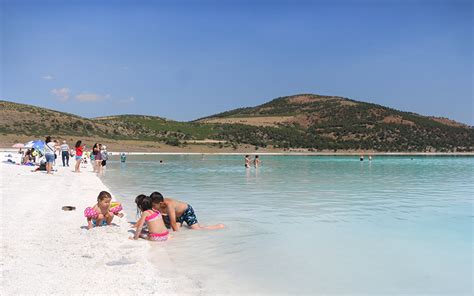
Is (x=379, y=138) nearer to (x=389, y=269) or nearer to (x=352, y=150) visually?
(x=352, y=150)

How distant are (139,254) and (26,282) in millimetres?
2206

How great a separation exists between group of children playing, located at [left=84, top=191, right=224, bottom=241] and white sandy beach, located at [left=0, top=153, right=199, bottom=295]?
0.94 ft

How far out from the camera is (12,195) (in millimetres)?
14477

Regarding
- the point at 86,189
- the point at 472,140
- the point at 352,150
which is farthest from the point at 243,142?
the point at 86,189

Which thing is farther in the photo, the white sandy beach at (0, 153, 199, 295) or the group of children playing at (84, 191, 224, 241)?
the group of children playing at (84, 191, 224, 241)

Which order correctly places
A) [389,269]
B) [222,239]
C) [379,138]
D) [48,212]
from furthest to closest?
[379,138]
[48,212]
[222,239]
[389,269]

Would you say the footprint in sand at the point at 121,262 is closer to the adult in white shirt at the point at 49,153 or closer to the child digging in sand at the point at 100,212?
the child digging in sand at the point at 100,212

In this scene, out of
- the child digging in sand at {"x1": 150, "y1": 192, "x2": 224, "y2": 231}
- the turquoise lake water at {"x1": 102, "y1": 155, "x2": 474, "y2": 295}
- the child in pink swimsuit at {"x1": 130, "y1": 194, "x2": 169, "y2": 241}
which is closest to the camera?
the turquoise lake water at {"x1": 102, "y1": 155, "x2": 474, "y2": 295}

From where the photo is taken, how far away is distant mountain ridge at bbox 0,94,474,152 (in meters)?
95.0

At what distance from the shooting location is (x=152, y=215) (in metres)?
9.25

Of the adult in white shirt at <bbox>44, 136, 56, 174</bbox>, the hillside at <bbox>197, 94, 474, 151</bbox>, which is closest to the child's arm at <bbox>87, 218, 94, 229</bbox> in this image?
the adult in white shirt at <bbox>44, 136, 56, 174</bbox>

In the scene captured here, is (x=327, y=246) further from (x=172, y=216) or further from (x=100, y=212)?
(x=100, y=212)

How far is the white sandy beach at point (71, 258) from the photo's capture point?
604 centimetres

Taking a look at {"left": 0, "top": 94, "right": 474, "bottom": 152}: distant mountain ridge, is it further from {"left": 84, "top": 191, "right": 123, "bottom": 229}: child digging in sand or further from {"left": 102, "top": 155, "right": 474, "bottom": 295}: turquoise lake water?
{"left": 84, "top": 191, "right": 123, "bottom": 229}: child digging in sand
